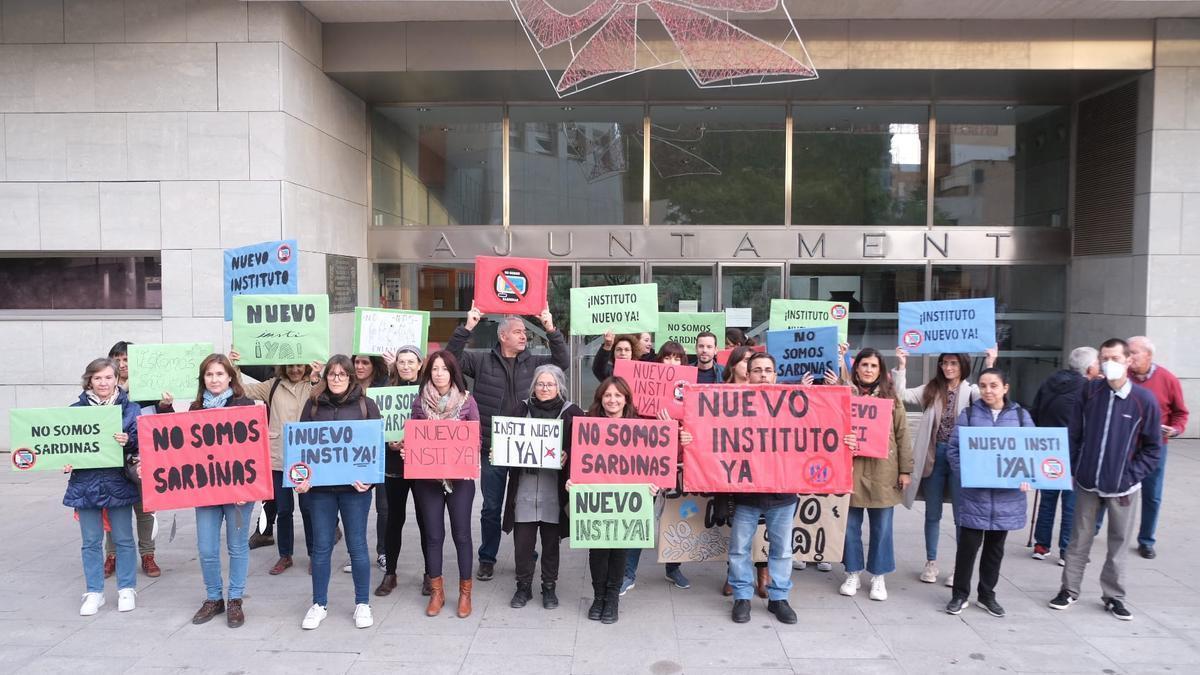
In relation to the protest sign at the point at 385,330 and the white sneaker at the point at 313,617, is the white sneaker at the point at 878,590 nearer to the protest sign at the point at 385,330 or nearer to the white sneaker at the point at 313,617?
the white sneaker at the point at 313,617

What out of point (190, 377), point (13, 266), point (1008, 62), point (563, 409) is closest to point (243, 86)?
point (13, 266)

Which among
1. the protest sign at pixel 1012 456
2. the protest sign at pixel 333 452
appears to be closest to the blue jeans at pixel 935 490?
the protest sign at pixel 1012 456

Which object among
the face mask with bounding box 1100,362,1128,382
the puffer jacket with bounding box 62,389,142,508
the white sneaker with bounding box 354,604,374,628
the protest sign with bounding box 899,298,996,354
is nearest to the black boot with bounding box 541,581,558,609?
the white sneaker with bounding box 354,604,374,628

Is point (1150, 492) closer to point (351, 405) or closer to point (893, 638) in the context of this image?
point (893, 638)

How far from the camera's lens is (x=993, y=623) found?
5465 mm

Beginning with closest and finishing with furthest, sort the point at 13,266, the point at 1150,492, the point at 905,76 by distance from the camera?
1. the point at 1150,492
2. the point at 13,266
3. the point at 905,76

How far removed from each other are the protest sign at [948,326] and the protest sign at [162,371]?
19.6 feet

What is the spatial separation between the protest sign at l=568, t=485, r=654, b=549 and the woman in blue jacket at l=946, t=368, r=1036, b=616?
2.22 metres

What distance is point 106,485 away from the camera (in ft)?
18.5

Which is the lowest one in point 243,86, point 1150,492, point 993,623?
point 993,623

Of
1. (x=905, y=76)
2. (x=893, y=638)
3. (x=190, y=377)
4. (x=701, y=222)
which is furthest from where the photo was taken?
(x=701, y=222)

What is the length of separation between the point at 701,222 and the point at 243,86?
6949 millimetres

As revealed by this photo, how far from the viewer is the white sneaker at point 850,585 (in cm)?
596

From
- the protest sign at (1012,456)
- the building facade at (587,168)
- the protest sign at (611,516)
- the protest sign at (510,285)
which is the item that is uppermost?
the building facade at (587,168)
